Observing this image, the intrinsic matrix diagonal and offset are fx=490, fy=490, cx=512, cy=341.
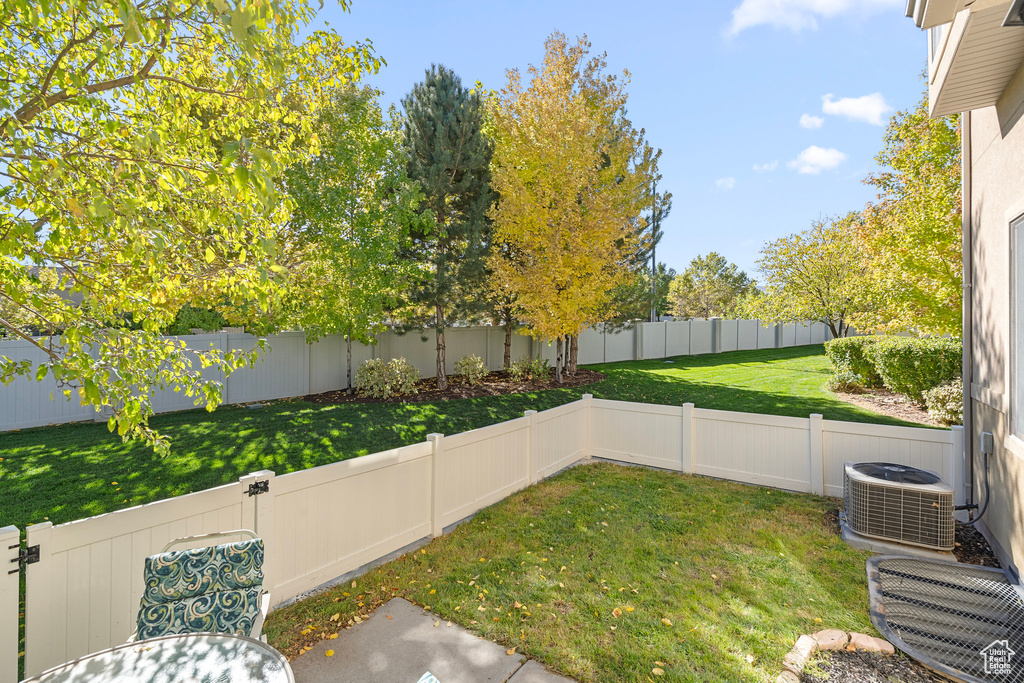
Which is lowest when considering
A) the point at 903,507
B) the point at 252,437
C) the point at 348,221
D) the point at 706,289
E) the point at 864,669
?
the point at 864,669

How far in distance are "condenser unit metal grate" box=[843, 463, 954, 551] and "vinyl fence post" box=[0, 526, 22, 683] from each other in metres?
6.47

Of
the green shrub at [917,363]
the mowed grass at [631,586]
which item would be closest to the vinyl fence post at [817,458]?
the mowed grass at [631,586]

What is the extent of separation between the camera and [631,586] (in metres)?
4.02

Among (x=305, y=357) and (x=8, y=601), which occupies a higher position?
(x=305, y=357)

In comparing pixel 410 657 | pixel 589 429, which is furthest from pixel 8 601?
pixel 589 429

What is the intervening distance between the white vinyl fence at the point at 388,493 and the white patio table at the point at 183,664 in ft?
2.27

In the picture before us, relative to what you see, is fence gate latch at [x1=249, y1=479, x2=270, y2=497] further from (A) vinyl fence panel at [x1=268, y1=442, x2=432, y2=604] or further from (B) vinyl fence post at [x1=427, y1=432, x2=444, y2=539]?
(B) vinyl fence post at [x1=427, y1=432, x2=444, y2=539]

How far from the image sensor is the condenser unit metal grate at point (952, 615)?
3088 mm

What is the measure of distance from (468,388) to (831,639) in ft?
35.7

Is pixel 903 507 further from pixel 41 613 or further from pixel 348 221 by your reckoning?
pixel 348 221

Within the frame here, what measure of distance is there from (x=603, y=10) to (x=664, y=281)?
16769mm

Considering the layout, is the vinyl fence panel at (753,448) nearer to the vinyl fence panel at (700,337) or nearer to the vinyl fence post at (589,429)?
the vinyl fence post at (589,429)

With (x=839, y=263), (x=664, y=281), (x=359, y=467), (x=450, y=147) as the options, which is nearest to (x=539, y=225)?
(x=450, y=147)

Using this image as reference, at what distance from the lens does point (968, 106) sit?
15.5 feet
